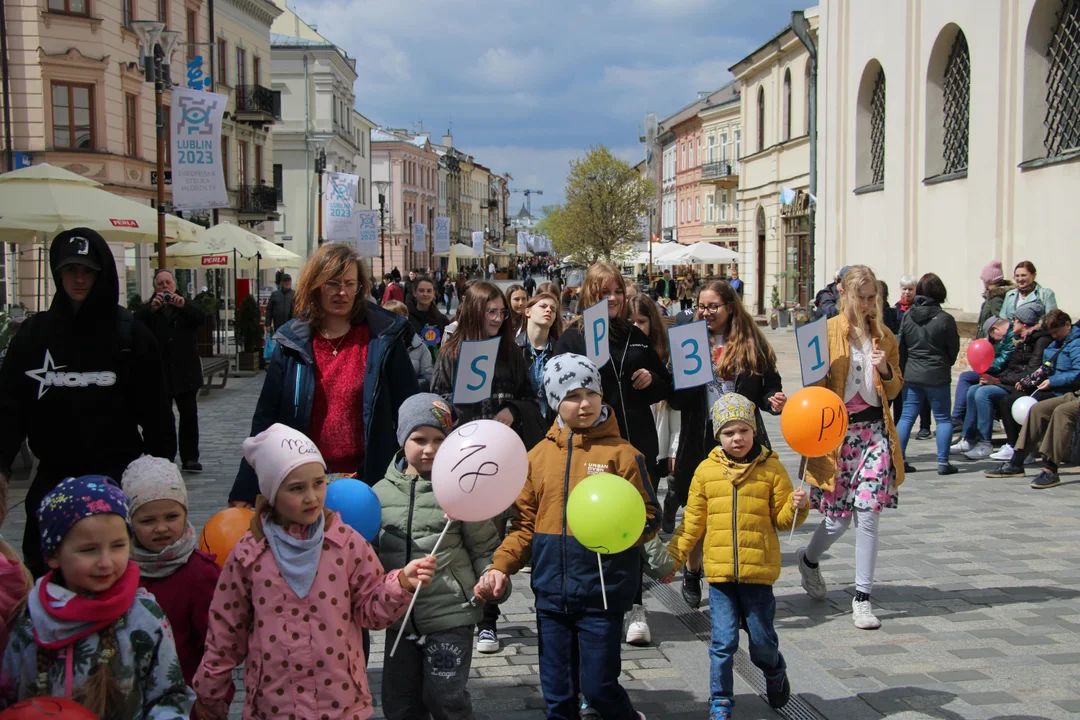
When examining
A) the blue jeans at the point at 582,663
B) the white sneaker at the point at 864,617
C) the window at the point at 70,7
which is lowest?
the white sneaker at the point at 864,617

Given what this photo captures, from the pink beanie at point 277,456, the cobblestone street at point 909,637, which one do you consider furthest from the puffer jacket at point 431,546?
the cobblestone street at point 909,637

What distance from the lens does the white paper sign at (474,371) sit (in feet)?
18.4

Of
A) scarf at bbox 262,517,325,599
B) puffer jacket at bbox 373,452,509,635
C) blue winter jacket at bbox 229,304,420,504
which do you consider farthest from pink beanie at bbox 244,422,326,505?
blue winter jacket at bbox 229,304,420,504

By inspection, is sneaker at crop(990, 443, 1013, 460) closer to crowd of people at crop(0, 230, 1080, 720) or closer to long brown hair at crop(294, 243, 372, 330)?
crowd of people at crop(0, 230, 1080, 720)

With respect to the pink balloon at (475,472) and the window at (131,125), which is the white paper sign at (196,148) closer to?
the pink balloon at (475,472)

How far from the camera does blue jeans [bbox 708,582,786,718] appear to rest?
4562 millimetres

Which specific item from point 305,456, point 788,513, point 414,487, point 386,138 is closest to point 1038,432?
point 788,513

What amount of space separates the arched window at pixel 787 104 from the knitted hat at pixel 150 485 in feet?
107

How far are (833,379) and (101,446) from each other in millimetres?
4055

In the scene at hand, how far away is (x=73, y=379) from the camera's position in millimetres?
4371

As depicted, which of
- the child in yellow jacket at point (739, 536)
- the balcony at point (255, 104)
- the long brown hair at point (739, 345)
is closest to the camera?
the child in yellow jacket at point (739, 536)

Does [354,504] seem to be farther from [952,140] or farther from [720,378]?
[952,140]

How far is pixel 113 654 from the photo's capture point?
3053 millimetres

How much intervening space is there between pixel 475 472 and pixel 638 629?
7.86 ft
